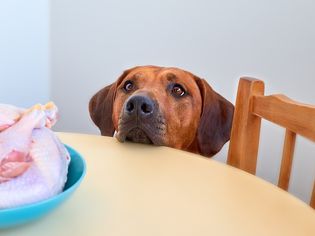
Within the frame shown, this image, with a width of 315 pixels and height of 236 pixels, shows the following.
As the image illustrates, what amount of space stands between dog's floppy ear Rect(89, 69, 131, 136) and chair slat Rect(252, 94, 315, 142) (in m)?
0.55

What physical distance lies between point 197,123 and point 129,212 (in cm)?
66

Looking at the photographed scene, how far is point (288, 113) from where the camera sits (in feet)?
2.38

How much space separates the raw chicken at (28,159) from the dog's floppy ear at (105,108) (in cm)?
71

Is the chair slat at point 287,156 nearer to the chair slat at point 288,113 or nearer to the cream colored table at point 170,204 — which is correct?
the chair slat at point 288,113

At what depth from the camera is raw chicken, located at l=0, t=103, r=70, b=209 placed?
46cm

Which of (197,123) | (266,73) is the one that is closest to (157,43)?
(266,73)

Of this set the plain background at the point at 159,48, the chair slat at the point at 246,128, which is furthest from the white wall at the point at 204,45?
the chair slat at the point at 246,128

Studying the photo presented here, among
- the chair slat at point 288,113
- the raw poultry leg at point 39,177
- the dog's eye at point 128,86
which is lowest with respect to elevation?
the dog's eye at point 128,86

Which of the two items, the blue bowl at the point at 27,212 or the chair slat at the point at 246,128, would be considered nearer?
the blue bowl at the point at 27,212

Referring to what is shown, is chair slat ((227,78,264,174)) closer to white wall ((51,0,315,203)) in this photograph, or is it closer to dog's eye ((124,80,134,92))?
dog's eye ((124,80,134,92))

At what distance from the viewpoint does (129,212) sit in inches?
21.5

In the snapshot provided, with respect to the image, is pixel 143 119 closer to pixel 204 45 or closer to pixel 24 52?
pixel 204 45

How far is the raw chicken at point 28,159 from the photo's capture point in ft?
1.52

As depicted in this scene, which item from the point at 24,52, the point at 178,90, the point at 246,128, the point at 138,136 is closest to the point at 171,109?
the point at 178,90
